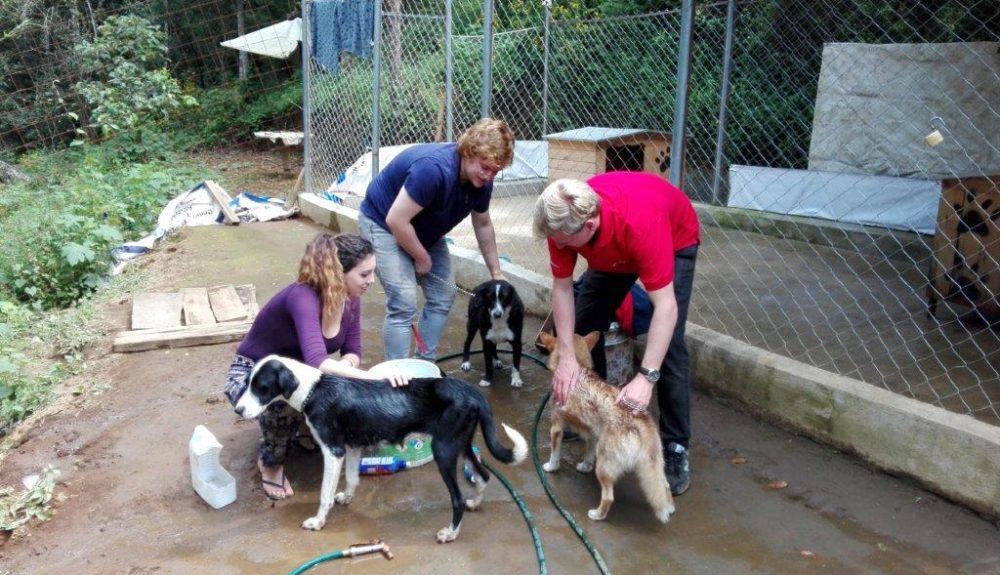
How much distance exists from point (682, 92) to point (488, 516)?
8.27 feet

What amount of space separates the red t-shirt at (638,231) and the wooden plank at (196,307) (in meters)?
3.44

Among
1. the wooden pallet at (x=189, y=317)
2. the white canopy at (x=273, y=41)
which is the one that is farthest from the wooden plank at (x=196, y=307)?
the white canopy at (x=273, y=41)

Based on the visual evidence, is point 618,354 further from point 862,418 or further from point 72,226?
point 72,226

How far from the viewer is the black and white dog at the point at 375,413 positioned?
3027 millimetres

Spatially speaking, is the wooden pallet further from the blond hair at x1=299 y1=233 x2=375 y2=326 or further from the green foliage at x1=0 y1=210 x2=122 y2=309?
the blond hair at x1=299 y1=233 x2=375 y2=326

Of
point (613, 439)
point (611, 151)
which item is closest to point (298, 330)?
point (613, 439)

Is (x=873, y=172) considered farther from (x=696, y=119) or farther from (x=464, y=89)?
(x=464, y=89)

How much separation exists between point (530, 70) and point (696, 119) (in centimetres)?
240

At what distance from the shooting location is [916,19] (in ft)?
27.6

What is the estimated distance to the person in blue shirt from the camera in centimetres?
370

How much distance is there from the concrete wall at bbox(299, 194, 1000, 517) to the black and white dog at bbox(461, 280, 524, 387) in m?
1.03

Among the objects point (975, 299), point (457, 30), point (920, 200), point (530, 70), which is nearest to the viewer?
point (975, 299)

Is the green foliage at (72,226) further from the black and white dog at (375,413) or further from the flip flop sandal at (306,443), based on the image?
the black and white dog at (375,413)

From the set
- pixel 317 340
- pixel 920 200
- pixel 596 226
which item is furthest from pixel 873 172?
pixel 317 340
